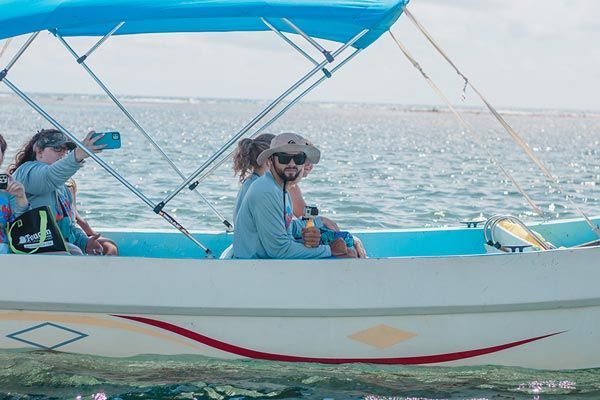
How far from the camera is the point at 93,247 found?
22.5ft

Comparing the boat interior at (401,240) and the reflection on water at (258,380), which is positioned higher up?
the boat interior at (401,240)

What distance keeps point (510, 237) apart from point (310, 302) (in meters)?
1.76

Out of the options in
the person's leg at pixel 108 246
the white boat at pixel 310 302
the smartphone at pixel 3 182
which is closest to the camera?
the white boat at pixel 310 302

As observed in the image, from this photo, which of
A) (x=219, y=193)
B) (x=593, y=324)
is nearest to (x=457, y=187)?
(x=219, y=193)

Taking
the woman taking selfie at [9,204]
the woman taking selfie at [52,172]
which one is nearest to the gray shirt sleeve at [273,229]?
the woman taking selfie at [52,172]

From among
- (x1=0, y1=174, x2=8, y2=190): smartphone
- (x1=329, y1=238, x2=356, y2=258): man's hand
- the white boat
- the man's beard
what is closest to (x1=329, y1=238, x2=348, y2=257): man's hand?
(x1=329, y1=238, x2=356, y2=258): man's hand

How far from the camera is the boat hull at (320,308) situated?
567 centimetres

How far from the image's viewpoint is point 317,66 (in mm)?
5926

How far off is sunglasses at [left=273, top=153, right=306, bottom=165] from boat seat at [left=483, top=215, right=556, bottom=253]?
1610 mm

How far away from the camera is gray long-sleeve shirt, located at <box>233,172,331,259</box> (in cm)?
577

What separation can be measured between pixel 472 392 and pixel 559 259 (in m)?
0.93

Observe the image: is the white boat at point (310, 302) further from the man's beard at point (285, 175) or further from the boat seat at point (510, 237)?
the boat seat at point (510, 237)

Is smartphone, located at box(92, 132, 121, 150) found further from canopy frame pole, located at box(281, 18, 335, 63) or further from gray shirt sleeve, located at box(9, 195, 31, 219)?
canopy frame pole, located at box(281, 18, 335, 63)

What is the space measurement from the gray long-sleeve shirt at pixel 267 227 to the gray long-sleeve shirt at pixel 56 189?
1.05 meters
